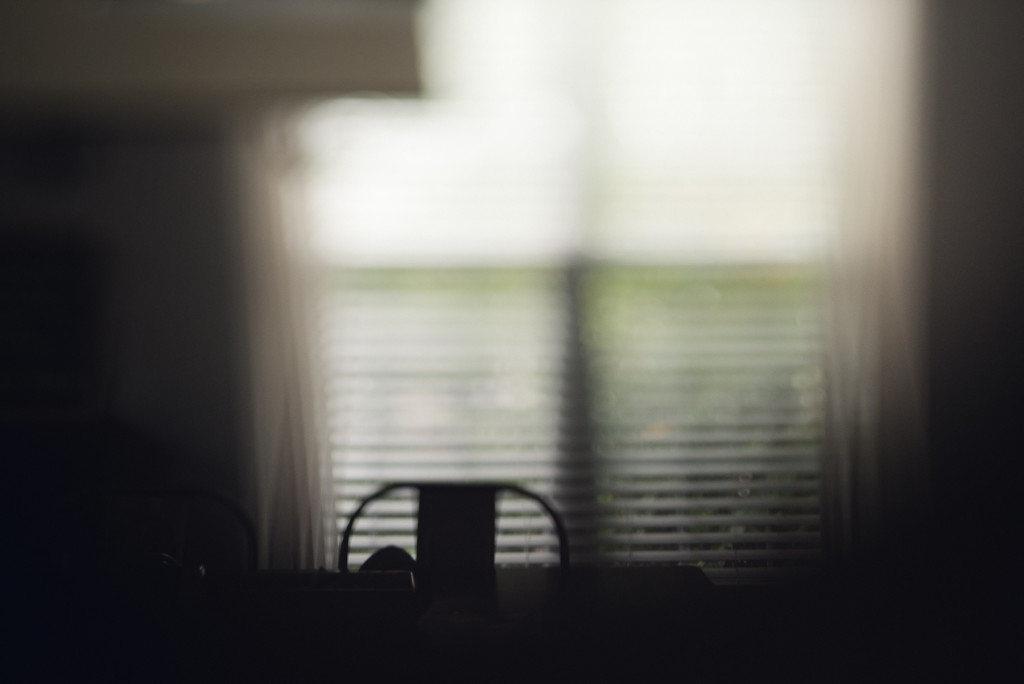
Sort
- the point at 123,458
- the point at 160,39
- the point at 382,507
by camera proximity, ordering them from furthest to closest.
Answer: the point at 382,507 < the point at 123,458 < the point at 160,39

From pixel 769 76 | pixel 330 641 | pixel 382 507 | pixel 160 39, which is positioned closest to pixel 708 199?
pixel 769 76

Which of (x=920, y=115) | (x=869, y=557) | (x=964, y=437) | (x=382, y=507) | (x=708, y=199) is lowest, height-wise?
(x=869, y=557)

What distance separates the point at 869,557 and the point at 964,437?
465 millimetres

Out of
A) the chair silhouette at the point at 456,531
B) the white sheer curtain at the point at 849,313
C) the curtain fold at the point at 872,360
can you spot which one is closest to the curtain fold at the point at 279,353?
the white sheer curtain at the point at 849,313

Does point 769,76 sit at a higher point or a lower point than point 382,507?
higher

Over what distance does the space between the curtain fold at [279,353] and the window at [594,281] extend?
0.28 ft

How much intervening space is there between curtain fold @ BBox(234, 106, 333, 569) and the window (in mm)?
86

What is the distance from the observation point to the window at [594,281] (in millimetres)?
2131

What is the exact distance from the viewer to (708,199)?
2168mm

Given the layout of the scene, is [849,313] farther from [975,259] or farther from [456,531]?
[456,531]

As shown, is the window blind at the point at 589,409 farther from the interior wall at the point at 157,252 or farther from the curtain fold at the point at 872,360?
the interior wall at the point at 157,252

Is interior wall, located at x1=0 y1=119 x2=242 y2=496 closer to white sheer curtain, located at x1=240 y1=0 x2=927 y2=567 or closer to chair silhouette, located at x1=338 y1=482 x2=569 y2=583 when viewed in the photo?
white sheer curtain, located at x1=240 y1=0 x2=927 y2=567

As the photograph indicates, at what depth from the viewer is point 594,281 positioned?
216 cm

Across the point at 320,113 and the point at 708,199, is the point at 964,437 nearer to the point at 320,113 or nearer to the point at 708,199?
the point at 708,199
